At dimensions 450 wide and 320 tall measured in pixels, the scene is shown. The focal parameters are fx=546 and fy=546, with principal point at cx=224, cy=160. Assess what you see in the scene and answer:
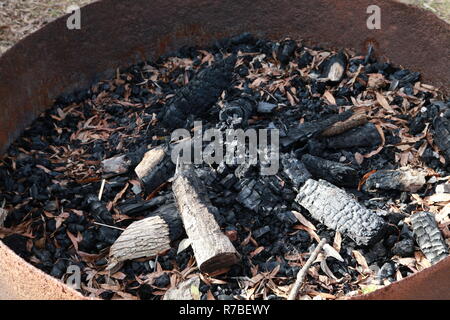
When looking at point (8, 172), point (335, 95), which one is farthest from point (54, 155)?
point (335, 95)

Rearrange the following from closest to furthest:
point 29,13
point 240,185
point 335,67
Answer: point 240,185 → point 335,67 → point 29,13

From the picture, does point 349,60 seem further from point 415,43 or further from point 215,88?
point 215,88

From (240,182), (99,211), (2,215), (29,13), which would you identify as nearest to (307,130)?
A: (240,182)

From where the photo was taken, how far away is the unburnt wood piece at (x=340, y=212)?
2.72m

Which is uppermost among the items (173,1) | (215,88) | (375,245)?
(173,1)

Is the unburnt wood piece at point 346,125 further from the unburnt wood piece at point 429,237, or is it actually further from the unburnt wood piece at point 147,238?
the unburnt wood piece at point 147,238

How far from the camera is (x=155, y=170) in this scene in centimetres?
310

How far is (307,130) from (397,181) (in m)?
0.59

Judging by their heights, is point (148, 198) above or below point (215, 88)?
below

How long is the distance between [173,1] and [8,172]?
1.74 m

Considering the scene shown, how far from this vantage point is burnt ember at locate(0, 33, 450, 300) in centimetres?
269

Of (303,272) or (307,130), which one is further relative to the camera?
(307,130)

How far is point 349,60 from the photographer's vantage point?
399cm

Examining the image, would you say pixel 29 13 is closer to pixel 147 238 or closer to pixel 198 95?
pixel 198 95
